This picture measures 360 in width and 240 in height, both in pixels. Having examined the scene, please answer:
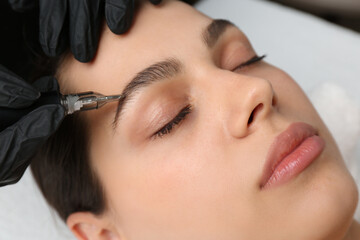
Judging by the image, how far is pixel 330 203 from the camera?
809mm

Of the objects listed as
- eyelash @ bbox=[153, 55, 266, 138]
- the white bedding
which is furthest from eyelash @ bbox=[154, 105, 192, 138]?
the white bedding

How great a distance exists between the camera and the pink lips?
31.4 inches

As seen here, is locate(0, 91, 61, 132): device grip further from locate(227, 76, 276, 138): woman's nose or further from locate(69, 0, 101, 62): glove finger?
locate(227, 76, 276, 138): woman's nose

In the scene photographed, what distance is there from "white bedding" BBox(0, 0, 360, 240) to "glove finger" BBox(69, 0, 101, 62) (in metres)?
0.61

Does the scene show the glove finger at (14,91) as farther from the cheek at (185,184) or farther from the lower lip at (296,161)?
the lower lip at (296,161)

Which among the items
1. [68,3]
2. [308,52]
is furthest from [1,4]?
[308,52]

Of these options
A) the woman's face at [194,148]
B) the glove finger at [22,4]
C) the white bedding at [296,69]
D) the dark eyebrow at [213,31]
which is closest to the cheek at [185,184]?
the woman's face at [194,148]

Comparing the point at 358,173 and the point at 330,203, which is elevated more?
the point at 330,203

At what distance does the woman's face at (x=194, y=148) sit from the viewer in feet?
2.63

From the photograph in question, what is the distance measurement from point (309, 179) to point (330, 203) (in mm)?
58

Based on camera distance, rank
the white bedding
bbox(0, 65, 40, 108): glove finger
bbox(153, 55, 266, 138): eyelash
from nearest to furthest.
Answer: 1. bbox(0, 65, 40, 108): glove finger
2. bbox(153, 55, 266, 138): eyelash
3. the white bedding

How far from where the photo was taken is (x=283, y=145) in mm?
815

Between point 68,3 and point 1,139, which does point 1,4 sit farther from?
point 1,139

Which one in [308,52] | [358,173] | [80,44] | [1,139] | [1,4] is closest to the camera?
[1,139]
